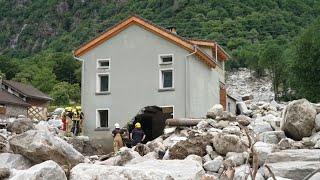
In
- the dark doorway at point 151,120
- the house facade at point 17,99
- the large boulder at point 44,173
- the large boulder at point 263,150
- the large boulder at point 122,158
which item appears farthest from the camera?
the house facade at point 17,99

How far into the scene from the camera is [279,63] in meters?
84.8

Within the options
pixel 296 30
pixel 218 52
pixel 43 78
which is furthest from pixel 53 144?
pixel 296 30

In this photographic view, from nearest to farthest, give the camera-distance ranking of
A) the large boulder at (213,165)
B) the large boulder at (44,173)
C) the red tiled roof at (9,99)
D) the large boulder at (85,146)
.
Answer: the large boulder at (44,173) < the large boulder at (213,165) < the large boulder at (85,146) < the red tiled roof at (9,99)

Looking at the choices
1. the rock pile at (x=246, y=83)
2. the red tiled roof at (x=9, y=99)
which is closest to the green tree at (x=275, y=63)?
the rock pile at (x=246, y=83)

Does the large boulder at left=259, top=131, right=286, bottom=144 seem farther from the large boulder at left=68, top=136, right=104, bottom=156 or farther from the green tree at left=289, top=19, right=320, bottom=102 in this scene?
the green tree at left=289, top=19, right=320, bottom=102

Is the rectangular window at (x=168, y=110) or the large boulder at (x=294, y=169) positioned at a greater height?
the rectangular window at (x=168, y=110)

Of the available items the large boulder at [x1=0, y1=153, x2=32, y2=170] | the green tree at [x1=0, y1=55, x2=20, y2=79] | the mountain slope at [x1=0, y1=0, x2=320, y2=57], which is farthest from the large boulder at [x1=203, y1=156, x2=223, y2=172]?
the mountain slope at [x1=0, y1=0, x2=320, y2=57]

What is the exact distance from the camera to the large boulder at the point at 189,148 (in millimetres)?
20906

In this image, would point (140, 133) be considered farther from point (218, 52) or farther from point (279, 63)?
point (279, 63)

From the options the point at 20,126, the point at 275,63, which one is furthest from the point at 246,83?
the point at 20,126

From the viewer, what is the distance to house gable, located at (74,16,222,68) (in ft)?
109

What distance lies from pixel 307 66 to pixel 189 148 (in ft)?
111

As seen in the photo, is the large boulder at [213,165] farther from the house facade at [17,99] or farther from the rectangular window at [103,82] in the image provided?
the house facade at [17,99]

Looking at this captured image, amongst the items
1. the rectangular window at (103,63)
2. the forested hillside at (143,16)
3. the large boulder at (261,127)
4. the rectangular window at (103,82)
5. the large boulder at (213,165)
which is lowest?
the large boulder at (213,165)
